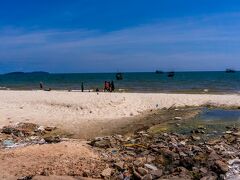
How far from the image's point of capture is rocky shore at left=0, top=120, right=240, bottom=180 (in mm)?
12914

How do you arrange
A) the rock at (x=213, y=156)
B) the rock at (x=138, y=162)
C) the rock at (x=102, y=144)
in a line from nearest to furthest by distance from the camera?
the rock at (x=138, y=162) < the rock at (x=213, y=156) < the rock at (x=102, y=144)

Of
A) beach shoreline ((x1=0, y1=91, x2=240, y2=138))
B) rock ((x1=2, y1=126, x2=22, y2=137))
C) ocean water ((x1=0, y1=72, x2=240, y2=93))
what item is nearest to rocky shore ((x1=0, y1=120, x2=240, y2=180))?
rock ((x1=2, y1=126, x2=22, y2=137))

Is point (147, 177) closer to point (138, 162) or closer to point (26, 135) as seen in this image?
point (138, 162)

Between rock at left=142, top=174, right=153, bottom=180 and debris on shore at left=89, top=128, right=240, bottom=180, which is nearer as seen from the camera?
rock at left=142, top=174, right=153, bottom=180

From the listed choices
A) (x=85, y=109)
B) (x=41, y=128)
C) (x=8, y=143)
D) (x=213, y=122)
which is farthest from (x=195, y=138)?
(x=85, y=109)

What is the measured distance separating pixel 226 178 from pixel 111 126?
10.3 metres

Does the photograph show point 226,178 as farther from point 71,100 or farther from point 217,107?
point 71,100

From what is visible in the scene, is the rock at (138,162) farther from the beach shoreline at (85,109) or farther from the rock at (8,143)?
the beach shoreline at (85,109)

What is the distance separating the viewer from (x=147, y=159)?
14250 millimetres

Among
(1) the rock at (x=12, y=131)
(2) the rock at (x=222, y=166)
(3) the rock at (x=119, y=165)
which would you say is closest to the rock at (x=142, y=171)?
(3) the rock at (x=119, y=165)

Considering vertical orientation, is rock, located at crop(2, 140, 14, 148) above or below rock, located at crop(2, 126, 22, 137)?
below

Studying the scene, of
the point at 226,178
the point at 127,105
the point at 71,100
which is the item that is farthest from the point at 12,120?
the point at 226,178

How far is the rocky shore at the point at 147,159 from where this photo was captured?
42.4ft

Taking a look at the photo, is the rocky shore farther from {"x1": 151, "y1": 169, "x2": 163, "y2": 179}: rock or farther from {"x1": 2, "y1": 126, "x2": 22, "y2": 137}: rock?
{"x1": 2, "y1": 126, "x2": 22, "y2": 137}: rock
